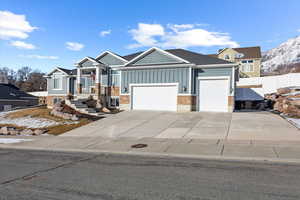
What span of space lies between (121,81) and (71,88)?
876 cm

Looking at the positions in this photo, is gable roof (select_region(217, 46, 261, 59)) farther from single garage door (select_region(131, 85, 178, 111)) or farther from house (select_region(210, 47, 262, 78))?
single garage door (select_region(131, 85, 178, 111))

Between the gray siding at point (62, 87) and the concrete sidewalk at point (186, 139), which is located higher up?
the gray siding at point (62, 87)

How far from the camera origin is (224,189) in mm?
4727

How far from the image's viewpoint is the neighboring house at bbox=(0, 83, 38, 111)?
3938 centimetres

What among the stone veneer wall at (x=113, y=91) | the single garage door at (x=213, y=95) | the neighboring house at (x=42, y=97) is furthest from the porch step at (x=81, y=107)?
the neighboring house at (x=42, y=97)

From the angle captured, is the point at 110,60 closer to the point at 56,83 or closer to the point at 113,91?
the point at 113,91

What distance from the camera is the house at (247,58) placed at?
44000mm

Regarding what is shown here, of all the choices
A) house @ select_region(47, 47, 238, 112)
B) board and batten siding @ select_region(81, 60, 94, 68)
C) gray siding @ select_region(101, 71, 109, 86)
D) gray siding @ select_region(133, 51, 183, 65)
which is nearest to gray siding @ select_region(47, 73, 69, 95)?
house @ select_region(47, 47, 238, 112)

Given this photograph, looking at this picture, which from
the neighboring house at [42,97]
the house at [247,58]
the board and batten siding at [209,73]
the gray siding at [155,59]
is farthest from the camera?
the neighboring house at [42,97]

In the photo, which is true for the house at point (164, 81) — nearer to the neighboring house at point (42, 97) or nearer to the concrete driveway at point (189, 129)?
the concrete driveway at point (189, 129)

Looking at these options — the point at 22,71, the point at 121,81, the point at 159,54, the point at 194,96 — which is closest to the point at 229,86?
the point at 194,96

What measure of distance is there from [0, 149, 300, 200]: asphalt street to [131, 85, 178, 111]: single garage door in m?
13.2

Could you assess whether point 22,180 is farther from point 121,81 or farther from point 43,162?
point 121,81

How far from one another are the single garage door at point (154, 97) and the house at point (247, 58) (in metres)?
27.0
